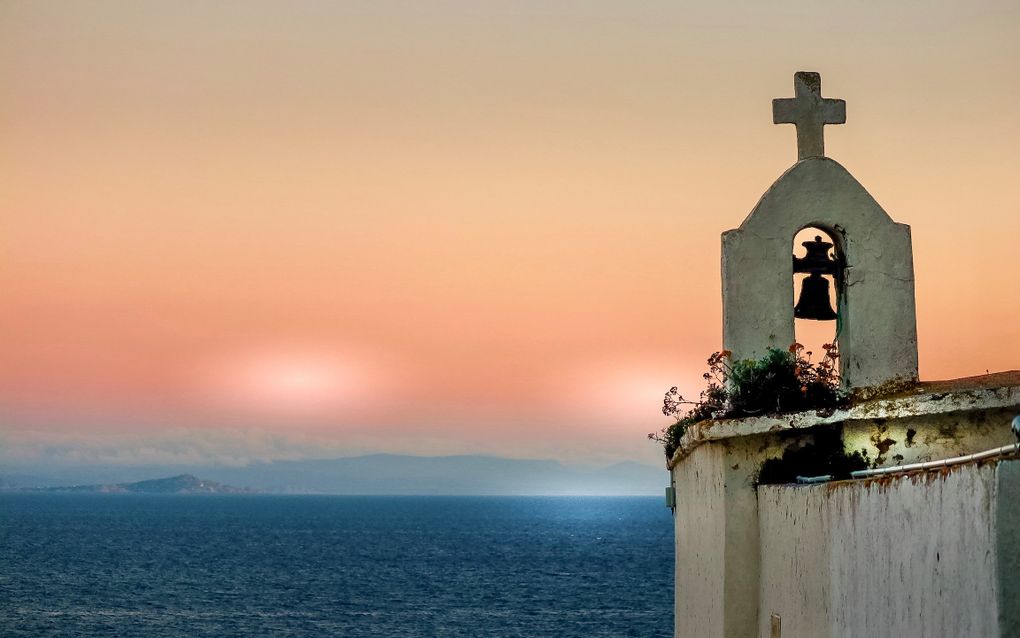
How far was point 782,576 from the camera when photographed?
10.8 meters

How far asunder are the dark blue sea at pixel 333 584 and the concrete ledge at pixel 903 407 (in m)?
47.5

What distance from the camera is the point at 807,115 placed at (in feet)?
43.0

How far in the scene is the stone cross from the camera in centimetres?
1309

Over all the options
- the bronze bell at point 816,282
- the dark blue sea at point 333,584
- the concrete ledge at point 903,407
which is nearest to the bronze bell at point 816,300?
the bronze bell at point 816,282

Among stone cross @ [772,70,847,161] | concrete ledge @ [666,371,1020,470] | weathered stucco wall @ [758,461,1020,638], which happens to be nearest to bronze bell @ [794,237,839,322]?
stone cross @ [772,70,847,161]

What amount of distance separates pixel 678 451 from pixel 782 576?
3176mm

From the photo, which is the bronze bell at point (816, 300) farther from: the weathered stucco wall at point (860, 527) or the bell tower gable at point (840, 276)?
the weathered stucco wall at point (860, 527)

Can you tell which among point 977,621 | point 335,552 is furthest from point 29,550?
point 977,621

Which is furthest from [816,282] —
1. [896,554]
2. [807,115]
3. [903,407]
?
[896,554]

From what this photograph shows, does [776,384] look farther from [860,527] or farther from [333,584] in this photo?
[333,584]

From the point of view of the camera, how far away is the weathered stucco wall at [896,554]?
648 centimetres

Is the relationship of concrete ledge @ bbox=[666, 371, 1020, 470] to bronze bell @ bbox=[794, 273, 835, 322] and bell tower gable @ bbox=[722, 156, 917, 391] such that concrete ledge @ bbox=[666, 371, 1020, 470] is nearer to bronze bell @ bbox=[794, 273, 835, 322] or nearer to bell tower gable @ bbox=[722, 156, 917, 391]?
bell tower gable @ bbox=[722, 156, 917, 391]

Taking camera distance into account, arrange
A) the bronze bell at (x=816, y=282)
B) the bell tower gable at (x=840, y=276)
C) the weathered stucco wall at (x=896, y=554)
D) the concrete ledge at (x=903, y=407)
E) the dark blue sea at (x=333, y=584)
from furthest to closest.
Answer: the dark blue sea at (x=333, y=584), the bronze bell at (x=816, y=282), the bell tower gable at (x=840, y=276), the concrete ledge at (x=903, y=407), the weathered stucco wall at (x=896, y=554)

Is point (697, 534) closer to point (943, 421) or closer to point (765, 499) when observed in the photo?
point (765, 499)
